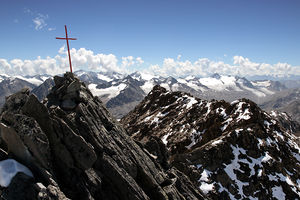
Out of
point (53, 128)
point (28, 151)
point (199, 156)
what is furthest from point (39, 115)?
point (199, 156)

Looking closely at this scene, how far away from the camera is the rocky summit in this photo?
57656 mm

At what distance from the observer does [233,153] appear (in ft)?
218

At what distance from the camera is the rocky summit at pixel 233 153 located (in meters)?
57.7

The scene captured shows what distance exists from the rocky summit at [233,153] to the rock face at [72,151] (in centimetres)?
1160

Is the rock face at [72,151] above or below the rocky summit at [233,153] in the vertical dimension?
above

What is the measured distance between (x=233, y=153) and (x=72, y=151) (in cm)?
5479

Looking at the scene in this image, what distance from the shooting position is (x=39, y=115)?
23594mm

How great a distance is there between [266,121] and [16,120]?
86361 mm

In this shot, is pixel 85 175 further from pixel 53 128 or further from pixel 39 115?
pixel 39 115

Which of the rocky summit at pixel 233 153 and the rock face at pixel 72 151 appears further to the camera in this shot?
the rocky summit at pixel 233 153

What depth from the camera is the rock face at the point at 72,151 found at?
2044cm

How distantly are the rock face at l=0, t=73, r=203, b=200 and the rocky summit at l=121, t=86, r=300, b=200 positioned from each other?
1160cm

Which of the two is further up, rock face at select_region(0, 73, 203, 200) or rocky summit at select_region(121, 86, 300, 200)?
rock face at select_region(0, 73, 203, 200)

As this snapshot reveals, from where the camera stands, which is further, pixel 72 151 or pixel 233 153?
pixel 233 153
